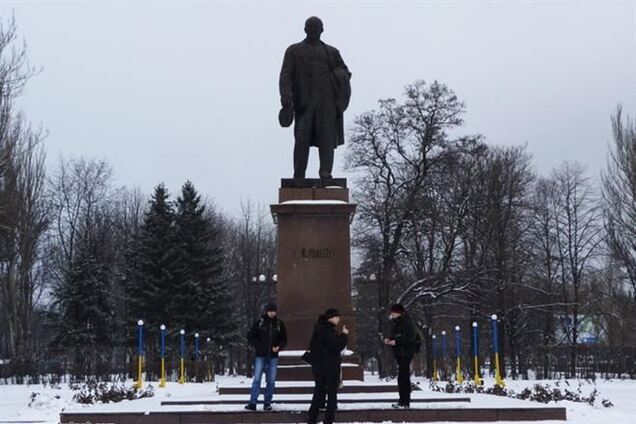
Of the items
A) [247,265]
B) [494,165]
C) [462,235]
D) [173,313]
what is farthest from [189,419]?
[247,265]

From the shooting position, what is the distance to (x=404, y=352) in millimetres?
11453

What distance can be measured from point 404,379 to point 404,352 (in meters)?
0.37

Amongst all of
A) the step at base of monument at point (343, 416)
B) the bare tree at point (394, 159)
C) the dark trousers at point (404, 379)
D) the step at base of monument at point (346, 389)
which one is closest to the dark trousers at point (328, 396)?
the step at base of monument at point (343, 416)

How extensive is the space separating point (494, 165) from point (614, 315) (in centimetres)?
1041

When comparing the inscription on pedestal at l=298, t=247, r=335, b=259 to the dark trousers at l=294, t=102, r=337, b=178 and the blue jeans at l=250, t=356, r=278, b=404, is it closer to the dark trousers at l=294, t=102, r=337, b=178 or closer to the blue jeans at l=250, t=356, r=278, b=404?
the dark trousers at l=294, t=102, r=337, b=178

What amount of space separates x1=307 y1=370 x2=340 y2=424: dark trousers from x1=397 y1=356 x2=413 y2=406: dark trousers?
1.36m

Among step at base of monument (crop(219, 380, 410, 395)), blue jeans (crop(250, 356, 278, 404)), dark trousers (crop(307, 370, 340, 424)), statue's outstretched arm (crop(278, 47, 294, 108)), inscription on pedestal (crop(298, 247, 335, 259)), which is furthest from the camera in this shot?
statue's outstretched arm (crop(278, 47, 294, 108))

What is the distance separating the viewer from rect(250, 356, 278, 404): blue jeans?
11383mm

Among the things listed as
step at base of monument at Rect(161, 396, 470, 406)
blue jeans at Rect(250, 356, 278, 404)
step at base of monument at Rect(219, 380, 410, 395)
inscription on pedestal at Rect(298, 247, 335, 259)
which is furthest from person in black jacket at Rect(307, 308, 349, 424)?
inscription on pedestal at Rect(298, 247, 335, 259)

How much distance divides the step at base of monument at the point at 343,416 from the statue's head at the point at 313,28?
7.40m

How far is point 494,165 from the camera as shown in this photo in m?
40.0

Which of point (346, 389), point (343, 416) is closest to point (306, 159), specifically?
point (346, 389)

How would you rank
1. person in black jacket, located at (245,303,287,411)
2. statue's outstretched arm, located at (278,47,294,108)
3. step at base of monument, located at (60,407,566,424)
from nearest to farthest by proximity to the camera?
step at base of monument, located at (60,407,566,424) < person in black jacket, located at (245,303,287,411) < statue's outstretched arm, located at (278,47,294,108)

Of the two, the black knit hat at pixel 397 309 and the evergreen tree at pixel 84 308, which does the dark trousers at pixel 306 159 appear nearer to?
the black knit hat at pixel 397 309
